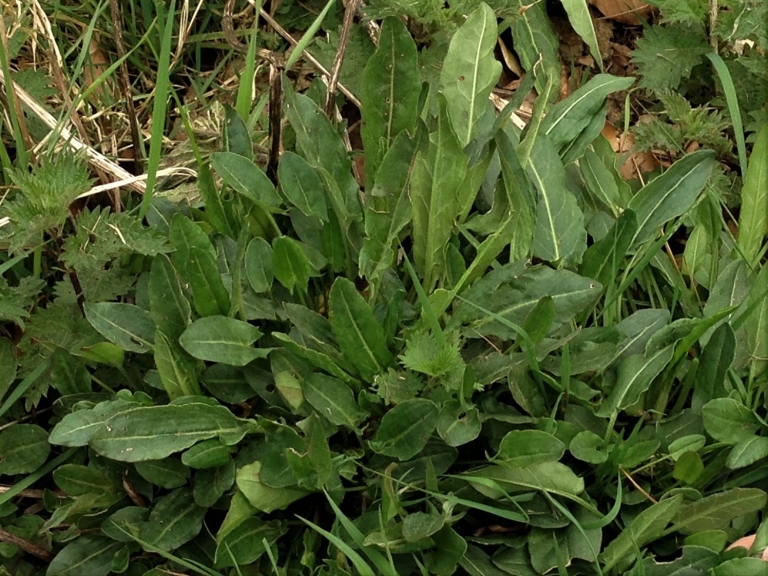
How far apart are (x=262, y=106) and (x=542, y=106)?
2.21 ft

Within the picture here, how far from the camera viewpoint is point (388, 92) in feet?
5.01

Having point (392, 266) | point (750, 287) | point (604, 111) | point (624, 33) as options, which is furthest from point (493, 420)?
point (624, 33)

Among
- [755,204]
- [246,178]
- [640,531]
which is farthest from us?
[755,204]

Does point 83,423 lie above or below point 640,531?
above

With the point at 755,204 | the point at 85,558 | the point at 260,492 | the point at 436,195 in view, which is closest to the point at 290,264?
the point at 436,195

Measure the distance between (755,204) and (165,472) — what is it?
49.7 inches

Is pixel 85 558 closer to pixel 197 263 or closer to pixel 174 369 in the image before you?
pixel 174 369

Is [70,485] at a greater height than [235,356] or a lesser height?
lesser

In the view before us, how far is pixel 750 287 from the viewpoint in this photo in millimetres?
1532

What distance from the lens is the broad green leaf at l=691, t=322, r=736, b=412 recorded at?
138 centimetres

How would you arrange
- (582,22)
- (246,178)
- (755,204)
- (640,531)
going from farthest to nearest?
1. (582,22)
2. (755,204)
3. (246,178)
4. (640,531)

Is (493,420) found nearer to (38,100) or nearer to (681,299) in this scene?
(681,299)

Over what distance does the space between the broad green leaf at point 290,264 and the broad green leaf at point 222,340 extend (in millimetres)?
110

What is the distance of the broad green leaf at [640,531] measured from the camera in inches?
50.6
